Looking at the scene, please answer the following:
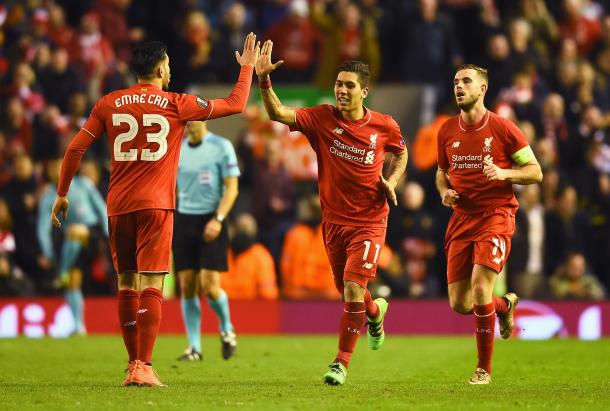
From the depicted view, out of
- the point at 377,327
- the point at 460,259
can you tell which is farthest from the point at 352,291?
the point at 460,259

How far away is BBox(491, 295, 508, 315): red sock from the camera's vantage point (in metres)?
10.8

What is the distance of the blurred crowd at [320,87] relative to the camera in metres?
18.3

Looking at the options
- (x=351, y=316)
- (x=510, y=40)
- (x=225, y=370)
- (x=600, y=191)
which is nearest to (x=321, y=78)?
(x=510, y=40)

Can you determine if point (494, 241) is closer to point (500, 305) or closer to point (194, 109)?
point (500, 305)

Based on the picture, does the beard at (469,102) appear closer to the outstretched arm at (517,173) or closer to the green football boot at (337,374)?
the outstretched arm at (517,173)

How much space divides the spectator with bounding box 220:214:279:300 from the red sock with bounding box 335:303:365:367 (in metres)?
7.53

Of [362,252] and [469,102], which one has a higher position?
[469,102]

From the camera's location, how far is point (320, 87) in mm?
20750

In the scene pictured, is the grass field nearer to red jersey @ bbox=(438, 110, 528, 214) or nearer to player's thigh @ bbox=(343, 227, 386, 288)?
player's thigh @ bbox=(343, 227, 386, 288)

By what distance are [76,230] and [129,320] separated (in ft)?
26.7

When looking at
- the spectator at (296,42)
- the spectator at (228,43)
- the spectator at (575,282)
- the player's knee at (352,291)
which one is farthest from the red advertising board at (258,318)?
the player's knee at (352,291)

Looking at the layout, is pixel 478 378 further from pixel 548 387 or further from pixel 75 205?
pixel 75 205

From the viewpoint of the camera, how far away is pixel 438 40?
20.9 m

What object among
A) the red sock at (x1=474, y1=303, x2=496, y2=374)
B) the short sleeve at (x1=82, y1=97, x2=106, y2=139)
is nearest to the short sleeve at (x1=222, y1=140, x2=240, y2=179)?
the short sleeve at (x1=82, y1=97, x2=106, y2=139)
